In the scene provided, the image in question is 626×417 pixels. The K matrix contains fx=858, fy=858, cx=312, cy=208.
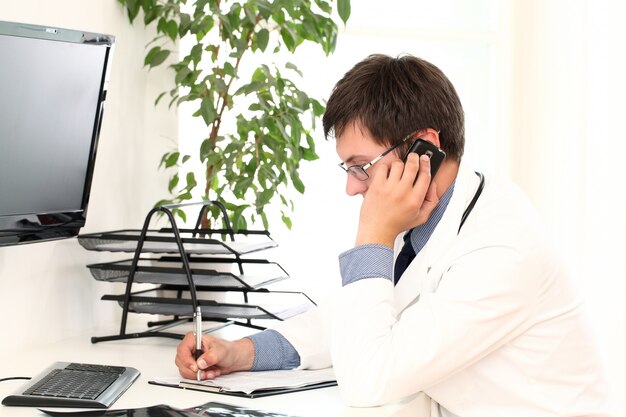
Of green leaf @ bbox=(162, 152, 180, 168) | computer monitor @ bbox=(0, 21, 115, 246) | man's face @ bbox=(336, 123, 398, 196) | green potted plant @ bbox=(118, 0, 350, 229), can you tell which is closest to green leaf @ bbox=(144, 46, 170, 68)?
green potted plant @ bbox=(118, 0, 350, 229)

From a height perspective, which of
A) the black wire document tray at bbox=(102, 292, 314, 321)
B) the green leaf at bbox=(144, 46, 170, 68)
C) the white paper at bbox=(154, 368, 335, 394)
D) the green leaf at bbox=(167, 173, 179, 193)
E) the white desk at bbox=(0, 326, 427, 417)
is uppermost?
the green leaf at bbox=(144, 46, 170, 68)

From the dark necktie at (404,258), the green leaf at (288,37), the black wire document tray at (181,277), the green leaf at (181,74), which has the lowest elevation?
the black wire document tray at (181,277)

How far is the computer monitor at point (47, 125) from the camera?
5.23 feet

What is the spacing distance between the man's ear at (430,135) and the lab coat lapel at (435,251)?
70 millimetres

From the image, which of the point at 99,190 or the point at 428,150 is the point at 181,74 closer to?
the point at 99,190

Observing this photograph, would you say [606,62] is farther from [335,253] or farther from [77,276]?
[77,276]

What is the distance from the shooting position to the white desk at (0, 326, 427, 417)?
1.35 m

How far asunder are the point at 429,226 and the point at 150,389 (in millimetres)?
596

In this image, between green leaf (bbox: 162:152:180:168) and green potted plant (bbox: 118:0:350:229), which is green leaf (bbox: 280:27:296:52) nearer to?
green potted plant (bbox: 118:0:350:229)

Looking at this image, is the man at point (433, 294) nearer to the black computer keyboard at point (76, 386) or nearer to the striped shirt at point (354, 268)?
the striped shirt at point (354, 268)

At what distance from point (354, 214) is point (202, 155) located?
35.2 inches

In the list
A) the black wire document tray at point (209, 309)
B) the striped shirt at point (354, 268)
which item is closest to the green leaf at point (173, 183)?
the black wire document tray at point (209, 309)

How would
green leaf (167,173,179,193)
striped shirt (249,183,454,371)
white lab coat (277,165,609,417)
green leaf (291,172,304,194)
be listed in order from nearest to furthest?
white lab coat (277,165,609,417) → striped shirt (249,183,454,371) → green leaf (291,172,304,194) → green leaf (167,173,179,193)

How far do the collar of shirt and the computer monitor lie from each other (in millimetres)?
744
